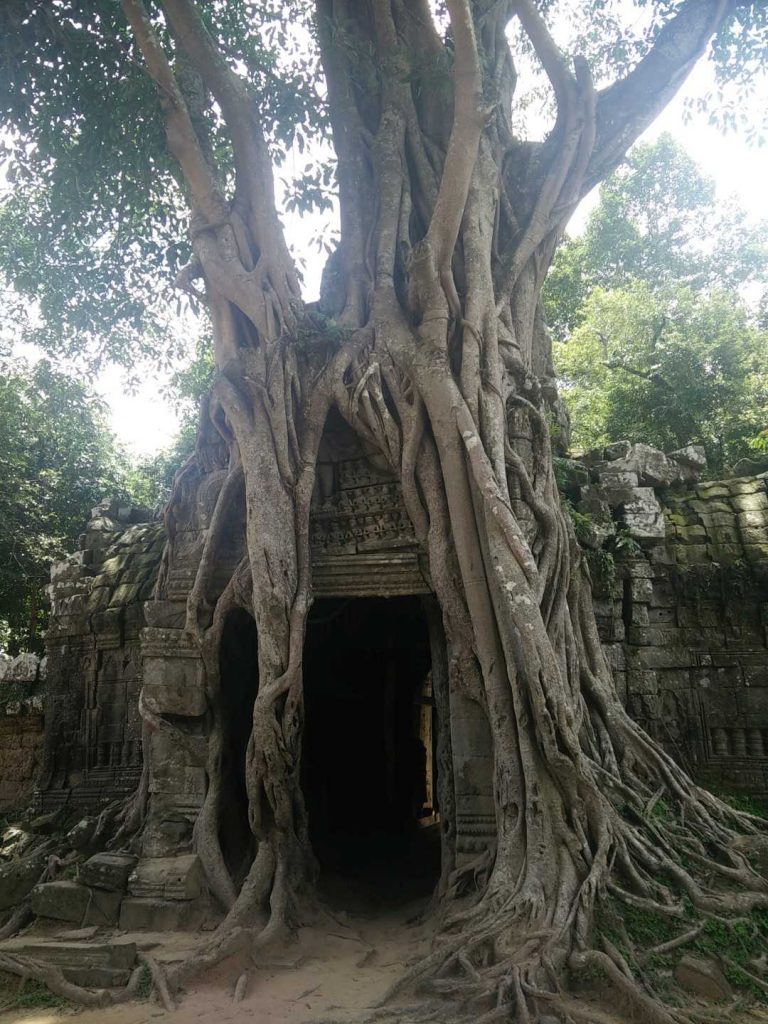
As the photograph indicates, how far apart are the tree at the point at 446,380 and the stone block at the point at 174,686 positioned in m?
0.32

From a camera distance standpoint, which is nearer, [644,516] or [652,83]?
[652,83]

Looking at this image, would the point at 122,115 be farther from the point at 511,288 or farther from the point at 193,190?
the point at 511,288

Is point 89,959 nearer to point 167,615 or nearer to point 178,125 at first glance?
point 167,615

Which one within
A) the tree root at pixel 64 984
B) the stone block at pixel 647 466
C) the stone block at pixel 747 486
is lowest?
the tree root at pixel 64 984

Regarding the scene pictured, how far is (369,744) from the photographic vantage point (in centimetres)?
825

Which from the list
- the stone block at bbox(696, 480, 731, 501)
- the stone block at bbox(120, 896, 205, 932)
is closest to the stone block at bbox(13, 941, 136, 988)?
the stone block at bbox(120, 896, 205, 932)

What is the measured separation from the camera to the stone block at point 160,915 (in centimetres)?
440

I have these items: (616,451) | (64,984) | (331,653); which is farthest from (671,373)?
(64,984)

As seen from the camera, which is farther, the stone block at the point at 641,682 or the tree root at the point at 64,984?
the stone block at the point at 641,682

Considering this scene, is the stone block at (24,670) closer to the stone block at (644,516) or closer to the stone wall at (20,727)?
the stone wall at (20,727)

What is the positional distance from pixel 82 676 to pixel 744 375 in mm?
8900

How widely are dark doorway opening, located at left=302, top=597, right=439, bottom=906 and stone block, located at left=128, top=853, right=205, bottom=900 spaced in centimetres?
145

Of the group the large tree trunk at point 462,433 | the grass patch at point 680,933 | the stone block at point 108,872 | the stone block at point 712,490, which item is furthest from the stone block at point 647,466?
the stone block at point 108,872

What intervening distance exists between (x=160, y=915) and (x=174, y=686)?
143cm
